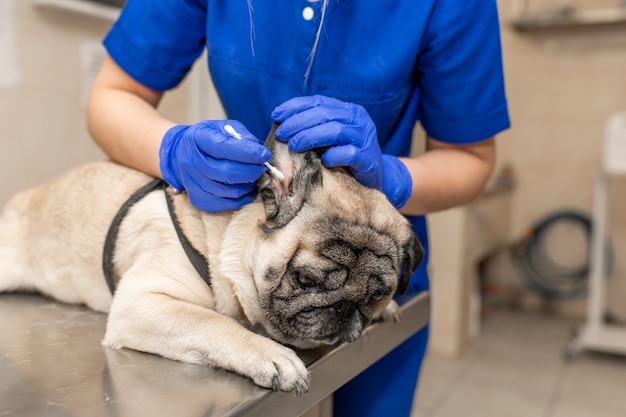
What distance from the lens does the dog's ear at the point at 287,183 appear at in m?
0.88

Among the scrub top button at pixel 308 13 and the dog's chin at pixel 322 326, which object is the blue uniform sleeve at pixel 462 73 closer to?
the scrub top button at pixel 308 13

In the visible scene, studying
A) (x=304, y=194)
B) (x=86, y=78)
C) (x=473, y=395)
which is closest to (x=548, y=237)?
(x=473, y=395)

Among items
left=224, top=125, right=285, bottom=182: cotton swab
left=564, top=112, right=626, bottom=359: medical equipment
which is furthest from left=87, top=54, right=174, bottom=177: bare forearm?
left=564, top=112, right=626, bottom=359: medical equipment

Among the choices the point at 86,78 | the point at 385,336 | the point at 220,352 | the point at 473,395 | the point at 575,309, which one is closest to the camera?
the point at 220,352

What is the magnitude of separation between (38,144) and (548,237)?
355cm

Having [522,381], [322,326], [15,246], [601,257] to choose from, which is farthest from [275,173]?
[601,257]

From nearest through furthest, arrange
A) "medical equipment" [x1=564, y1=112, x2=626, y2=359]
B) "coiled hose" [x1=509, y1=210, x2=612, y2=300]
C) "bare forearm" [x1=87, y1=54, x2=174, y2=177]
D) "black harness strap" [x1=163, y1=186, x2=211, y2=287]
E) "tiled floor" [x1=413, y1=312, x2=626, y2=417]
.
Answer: "black harness strap" [x1=163, y1=186, x2=211, y2=287]
"bare forearm" [x1=87, y1=54, x2=174, y2=177]
"tiled floor" [x1=413, y1=312, x2=626, y2=417]
"medical equipment" [x1=564, y1=112, x2=626, y2=359]
"coiled hose" [x1=509, y1=210, x2=612, y2=300]

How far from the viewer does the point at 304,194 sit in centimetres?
88

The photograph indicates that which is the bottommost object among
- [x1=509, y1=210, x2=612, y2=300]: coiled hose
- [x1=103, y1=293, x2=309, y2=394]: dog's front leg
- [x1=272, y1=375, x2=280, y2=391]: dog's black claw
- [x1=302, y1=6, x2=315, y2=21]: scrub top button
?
[x1=509, y1=210, x2=612, y2=300]: coiled hose

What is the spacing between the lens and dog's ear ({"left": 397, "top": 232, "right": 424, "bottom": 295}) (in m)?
1.00

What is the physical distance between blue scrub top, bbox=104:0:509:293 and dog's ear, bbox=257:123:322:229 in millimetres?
265

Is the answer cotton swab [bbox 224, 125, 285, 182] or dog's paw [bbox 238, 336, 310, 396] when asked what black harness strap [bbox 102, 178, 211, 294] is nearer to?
cotton swab [bbox 224, 125, 285, 182]

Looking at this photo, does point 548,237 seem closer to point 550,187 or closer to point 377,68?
point 550,187

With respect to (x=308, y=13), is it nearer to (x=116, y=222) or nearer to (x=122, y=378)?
(x=116, y=222)
